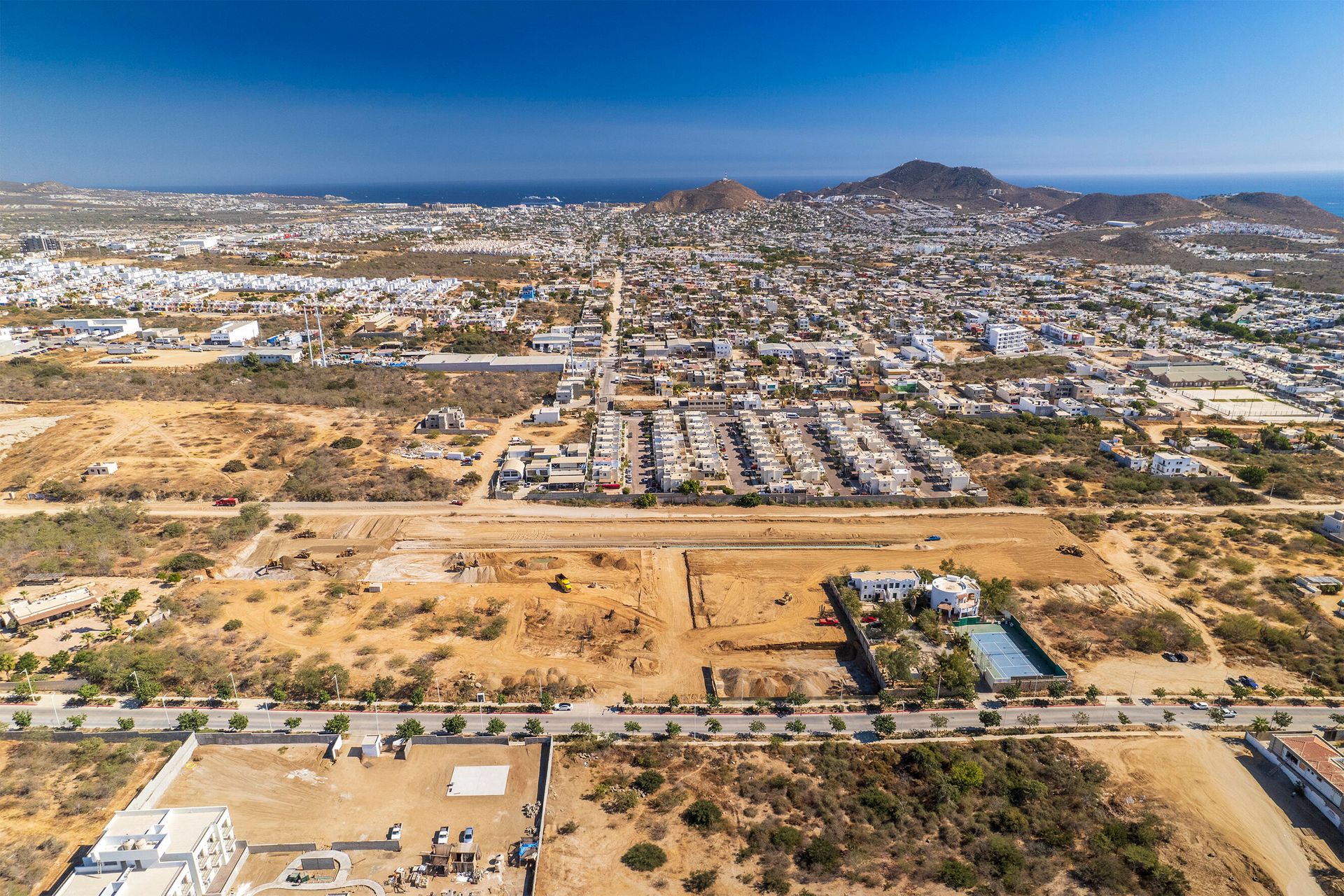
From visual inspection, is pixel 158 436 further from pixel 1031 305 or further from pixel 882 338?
pixel 1031 305

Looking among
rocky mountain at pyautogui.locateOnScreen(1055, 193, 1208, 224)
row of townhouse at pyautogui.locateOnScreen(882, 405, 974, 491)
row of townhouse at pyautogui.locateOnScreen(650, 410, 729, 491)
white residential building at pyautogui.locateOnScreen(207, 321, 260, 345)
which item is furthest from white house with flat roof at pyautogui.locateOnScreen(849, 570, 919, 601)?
rocky mountain at pyautogui.locateOnScreen(1055, 193, 1208, 224)

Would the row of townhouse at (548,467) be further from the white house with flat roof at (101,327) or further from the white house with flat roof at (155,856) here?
the white house with flat roof at (101,327)

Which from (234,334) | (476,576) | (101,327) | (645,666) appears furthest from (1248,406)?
(101,327)

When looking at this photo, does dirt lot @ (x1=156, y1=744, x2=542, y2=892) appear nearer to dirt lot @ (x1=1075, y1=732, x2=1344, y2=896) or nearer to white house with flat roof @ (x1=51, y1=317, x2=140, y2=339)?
dirt lot @ (x1=1075, y1=732, x2=1344, y2=896)

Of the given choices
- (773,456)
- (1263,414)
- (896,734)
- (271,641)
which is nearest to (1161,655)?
(896,734)

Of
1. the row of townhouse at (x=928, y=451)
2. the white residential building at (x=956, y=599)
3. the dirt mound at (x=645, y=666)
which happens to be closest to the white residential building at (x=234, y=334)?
the row of townhouse at (x=928, y=451)

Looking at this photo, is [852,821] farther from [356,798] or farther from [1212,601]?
[1212,601]
